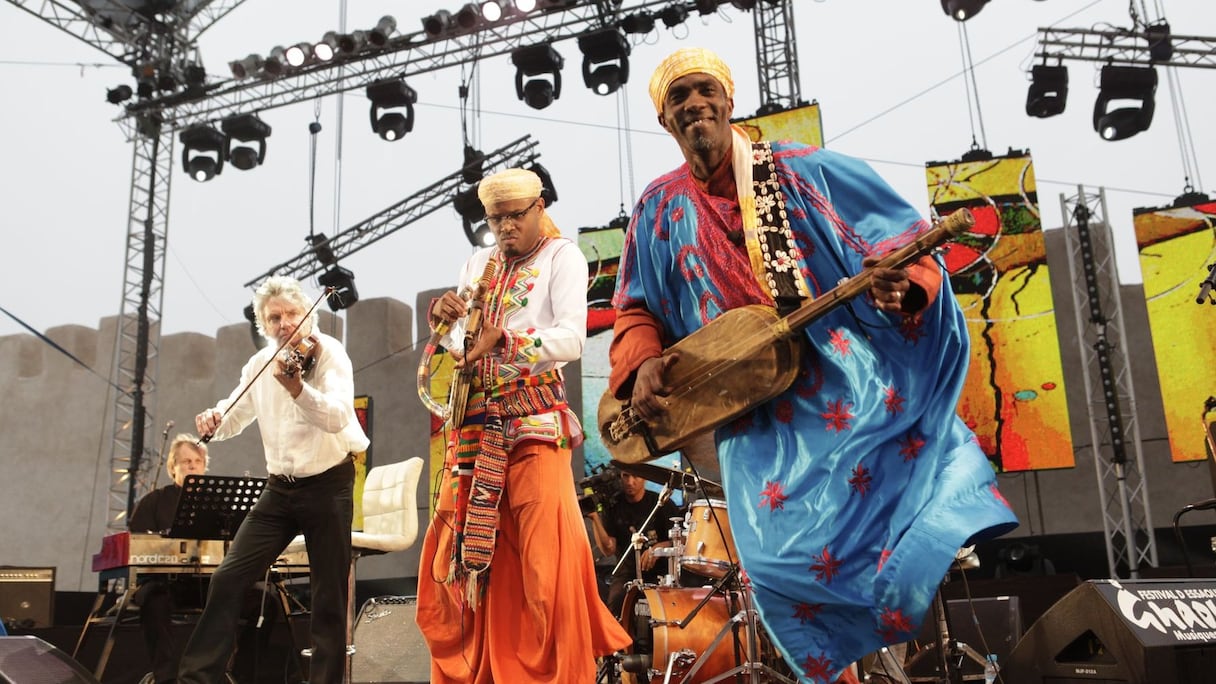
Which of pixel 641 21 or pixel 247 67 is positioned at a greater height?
pixel 247 67

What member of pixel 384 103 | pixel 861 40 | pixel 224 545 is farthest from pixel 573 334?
pixel 861 40

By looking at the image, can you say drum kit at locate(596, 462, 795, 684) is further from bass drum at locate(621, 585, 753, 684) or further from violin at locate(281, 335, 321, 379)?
violin at locate(281, 335, 321, 379)

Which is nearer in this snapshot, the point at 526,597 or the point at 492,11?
the point at 526,597

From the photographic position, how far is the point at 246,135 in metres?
14.1

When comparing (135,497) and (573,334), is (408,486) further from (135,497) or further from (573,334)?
(135,497)

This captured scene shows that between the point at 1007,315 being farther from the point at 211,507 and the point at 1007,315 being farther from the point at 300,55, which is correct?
the point at 300,55

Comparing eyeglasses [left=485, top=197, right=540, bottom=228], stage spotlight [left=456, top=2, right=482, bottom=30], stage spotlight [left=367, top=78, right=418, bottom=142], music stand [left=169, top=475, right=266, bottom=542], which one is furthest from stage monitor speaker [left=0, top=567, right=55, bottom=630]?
stage spotlight [left=456, top=2, right=482, bottom=30]

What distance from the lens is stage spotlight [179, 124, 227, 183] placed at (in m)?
14.0

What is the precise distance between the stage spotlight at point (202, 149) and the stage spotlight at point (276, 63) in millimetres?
1193

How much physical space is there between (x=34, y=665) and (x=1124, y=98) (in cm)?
1117

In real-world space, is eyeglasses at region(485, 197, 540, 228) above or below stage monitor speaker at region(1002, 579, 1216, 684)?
above

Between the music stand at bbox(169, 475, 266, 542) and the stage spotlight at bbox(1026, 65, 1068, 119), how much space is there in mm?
8782

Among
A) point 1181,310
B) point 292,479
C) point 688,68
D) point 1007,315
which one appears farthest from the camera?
point 1007,315

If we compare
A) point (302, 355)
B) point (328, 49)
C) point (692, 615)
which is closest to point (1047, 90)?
point (328, 49)
